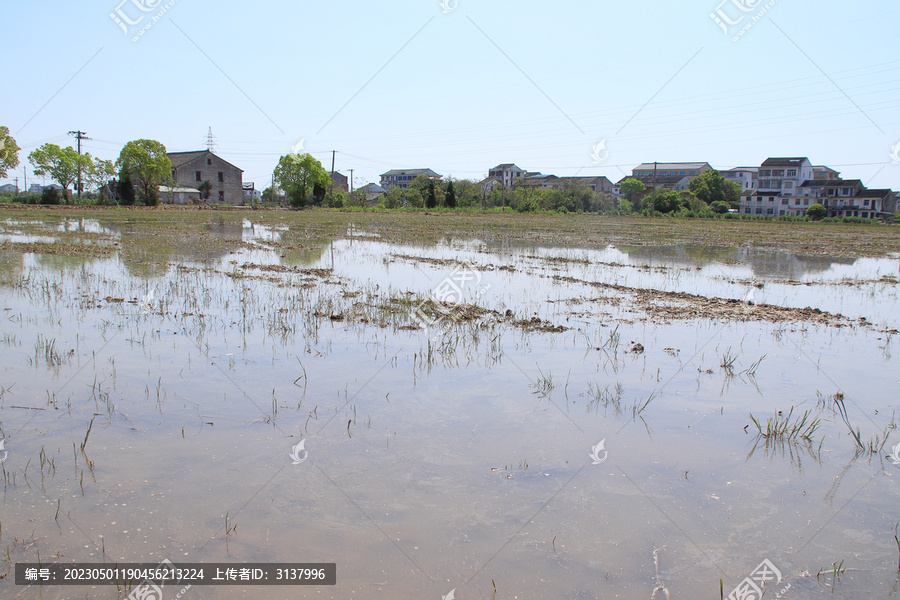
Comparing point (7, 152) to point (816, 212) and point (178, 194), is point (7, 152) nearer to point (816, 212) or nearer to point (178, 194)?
point (178, 194)

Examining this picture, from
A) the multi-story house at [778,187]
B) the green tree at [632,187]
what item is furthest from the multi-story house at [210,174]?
the multi-story house at [778,187]

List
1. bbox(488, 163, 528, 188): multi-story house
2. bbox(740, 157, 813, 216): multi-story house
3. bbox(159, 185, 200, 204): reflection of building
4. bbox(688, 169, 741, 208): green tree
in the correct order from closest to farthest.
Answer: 1. bbox(159, 185, 200, 204): reflection of building
2. bbox(688, 169, 741, 208): green tree
3. bbox(740, 157, 813, 216): multi-story house
4. bbox(488, 163, 528, 188): multi-story house

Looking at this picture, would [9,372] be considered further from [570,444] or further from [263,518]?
[570,444]

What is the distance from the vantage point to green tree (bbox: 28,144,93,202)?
49.2 m

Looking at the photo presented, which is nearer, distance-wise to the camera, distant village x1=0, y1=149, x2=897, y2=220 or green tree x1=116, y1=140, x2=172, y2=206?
green tree x1=116, y1=140, x2=172, y2=206

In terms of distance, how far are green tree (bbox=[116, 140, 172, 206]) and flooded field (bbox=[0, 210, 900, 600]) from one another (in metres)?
46.6

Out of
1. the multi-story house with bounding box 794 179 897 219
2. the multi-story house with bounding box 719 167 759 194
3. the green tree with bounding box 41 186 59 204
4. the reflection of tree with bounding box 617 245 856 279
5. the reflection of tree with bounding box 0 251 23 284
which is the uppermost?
the multi-story house with bounding box 719 167 759 194

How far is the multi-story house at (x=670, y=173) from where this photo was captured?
107 m

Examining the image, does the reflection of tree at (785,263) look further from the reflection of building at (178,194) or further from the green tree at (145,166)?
the reflection of building at (178,194)

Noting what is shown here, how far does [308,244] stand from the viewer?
771 inches

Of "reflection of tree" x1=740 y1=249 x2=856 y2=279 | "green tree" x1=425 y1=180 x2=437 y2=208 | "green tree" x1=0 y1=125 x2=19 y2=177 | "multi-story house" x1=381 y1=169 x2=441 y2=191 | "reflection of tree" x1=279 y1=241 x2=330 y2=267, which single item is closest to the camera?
"reflection of tree" x1=279 y1=241 x2=330 y2=267

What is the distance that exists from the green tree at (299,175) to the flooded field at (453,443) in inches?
2158

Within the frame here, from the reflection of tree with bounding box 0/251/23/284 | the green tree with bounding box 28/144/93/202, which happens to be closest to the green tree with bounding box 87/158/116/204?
the green tree with bounding box 28/144/93/202

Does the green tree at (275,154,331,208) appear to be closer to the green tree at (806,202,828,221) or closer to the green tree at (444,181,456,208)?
the green tree at (444,181,456,208)
